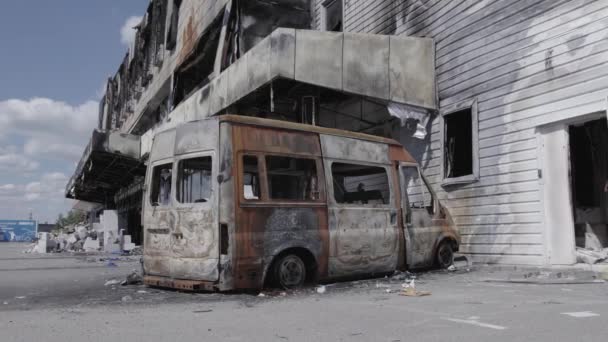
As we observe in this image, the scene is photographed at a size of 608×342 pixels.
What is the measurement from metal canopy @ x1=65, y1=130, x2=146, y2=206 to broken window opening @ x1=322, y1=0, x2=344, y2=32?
25.5 feet

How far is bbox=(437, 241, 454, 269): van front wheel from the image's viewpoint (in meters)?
9.75

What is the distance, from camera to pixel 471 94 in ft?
35.9

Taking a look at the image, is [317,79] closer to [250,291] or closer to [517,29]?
[517,29]

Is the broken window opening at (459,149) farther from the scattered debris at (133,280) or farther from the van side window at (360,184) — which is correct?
the scattered debris at (133,280)

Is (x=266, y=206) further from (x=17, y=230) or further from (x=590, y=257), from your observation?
(x=17, y=230)

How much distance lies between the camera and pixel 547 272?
8.91 m

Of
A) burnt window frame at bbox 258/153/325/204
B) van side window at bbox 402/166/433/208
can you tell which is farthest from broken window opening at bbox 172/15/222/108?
burnt window frame at bbox 258/153/325/204

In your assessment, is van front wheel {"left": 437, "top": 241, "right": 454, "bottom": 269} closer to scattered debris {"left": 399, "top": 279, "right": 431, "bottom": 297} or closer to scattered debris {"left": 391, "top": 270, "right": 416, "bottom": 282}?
scattered debris {"left": 391, "top": 270, "right": 416, "bottom": 282}

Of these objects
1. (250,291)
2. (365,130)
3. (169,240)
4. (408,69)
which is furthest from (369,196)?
(365,130)

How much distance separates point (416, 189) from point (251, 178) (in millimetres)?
3590

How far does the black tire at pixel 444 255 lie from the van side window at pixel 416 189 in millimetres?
816

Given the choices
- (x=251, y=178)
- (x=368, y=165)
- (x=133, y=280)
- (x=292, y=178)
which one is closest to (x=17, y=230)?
(x=133, y=280)

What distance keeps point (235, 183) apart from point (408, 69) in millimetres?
6294

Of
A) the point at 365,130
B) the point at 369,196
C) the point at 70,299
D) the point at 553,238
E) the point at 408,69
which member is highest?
the point at 408,69
